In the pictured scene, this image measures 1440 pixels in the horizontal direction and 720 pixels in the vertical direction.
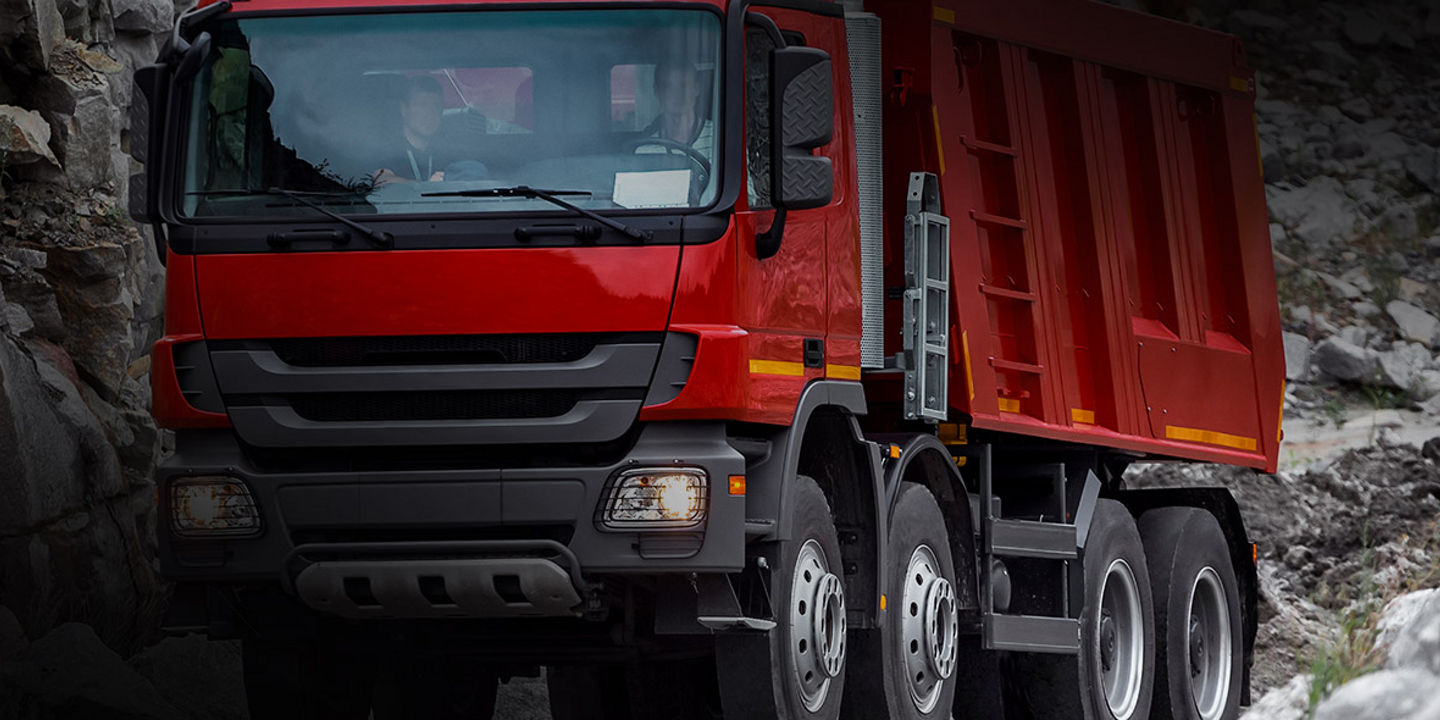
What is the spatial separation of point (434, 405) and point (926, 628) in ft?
8.25

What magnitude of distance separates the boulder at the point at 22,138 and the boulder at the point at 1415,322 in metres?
14.7

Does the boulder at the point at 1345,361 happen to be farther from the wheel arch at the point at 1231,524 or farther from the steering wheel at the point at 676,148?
the steering wheel at the point at 676,148

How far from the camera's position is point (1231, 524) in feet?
37.6

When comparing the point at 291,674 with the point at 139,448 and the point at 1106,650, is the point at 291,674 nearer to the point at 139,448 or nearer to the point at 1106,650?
the point at 1106,650

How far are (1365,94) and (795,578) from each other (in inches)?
834

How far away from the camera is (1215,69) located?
1071cm

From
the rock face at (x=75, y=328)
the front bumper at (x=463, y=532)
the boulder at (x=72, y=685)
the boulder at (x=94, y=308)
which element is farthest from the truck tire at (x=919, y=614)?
the boulder at (x=94, y=308)

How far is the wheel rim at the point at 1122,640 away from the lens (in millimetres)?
10078

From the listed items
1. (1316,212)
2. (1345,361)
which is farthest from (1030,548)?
(1316,212)

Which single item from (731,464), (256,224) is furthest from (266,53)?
(731,464)

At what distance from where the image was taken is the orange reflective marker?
6.63m

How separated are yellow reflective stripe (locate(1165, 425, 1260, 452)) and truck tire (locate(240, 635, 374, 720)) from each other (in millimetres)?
4670

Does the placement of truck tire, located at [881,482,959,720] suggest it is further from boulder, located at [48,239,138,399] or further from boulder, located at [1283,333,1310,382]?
boulder, located at [1283,333,1310,382]

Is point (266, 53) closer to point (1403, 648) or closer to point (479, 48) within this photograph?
point (479, 48)
